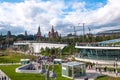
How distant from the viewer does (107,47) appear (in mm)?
59156

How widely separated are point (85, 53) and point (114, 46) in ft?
38.6

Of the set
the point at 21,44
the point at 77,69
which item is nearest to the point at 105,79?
the point at 77,69

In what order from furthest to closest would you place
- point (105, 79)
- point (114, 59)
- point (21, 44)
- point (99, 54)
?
point (21, 44), point (99, 54), point (114, 59), point (105, 79)

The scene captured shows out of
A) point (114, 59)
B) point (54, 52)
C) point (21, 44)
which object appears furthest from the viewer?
point (21, 44)

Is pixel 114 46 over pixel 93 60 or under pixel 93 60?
over

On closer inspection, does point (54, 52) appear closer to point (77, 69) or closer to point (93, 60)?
point (93, 60)

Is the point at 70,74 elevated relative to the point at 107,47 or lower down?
lower down

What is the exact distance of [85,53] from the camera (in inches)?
2657

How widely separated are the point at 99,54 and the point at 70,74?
2600 cm

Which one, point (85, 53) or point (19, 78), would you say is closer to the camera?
point (19, 78)

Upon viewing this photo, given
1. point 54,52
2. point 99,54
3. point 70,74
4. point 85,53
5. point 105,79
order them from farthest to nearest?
point 54,52 < point 85,53 < point 99,54 < point 70,74 < point 105,79

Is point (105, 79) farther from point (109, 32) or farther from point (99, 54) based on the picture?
point (109, 32)

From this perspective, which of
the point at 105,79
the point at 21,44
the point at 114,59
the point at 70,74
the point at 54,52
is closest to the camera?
the point at 105,79

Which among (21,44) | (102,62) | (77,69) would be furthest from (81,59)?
(21,44)
